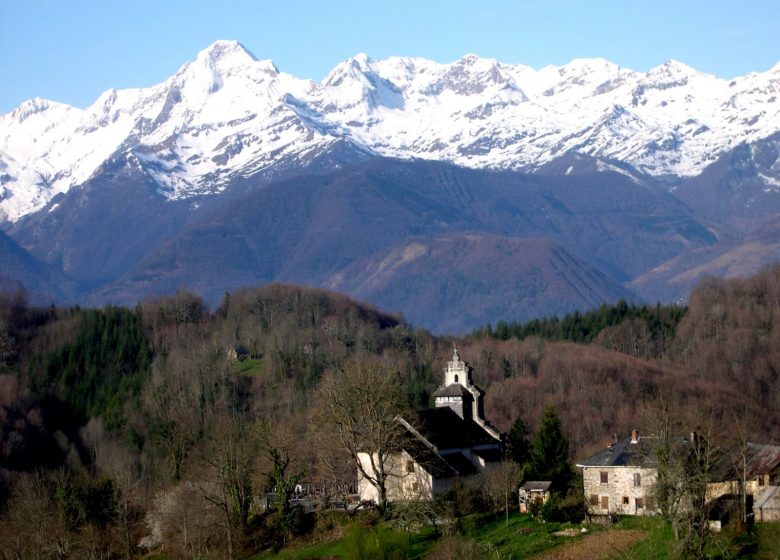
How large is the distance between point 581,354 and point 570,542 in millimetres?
106375

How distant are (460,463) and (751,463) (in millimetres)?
17862

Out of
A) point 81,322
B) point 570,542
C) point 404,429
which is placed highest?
point 81,322

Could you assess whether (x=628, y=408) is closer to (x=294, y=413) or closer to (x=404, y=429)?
(x=294, y=413)

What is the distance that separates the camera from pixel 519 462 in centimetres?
8300

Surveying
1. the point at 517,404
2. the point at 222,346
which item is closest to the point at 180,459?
the point at 517,404

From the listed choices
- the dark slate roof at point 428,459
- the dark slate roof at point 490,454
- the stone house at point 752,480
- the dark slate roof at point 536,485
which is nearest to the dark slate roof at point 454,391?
the dark slate roof at point 490,454

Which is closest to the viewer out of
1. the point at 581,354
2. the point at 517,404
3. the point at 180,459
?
the point at 180,459

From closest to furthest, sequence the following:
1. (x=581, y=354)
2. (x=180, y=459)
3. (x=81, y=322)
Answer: (x=180, y=459) < (x=581, y=354) < (x=81, y=322)

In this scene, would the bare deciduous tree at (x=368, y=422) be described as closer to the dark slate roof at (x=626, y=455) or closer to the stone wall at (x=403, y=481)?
the stone wall at (x=403, y=481)

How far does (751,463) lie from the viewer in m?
67.3

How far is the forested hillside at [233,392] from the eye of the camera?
80375mm

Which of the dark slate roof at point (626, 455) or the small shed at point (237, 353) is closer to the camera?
the dark slate roof at point (626, 455)

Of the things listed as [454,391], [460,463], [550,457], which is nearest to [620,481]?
[550,457]

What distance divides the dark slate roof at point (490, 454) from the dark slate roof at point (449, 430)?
412 millimetres
